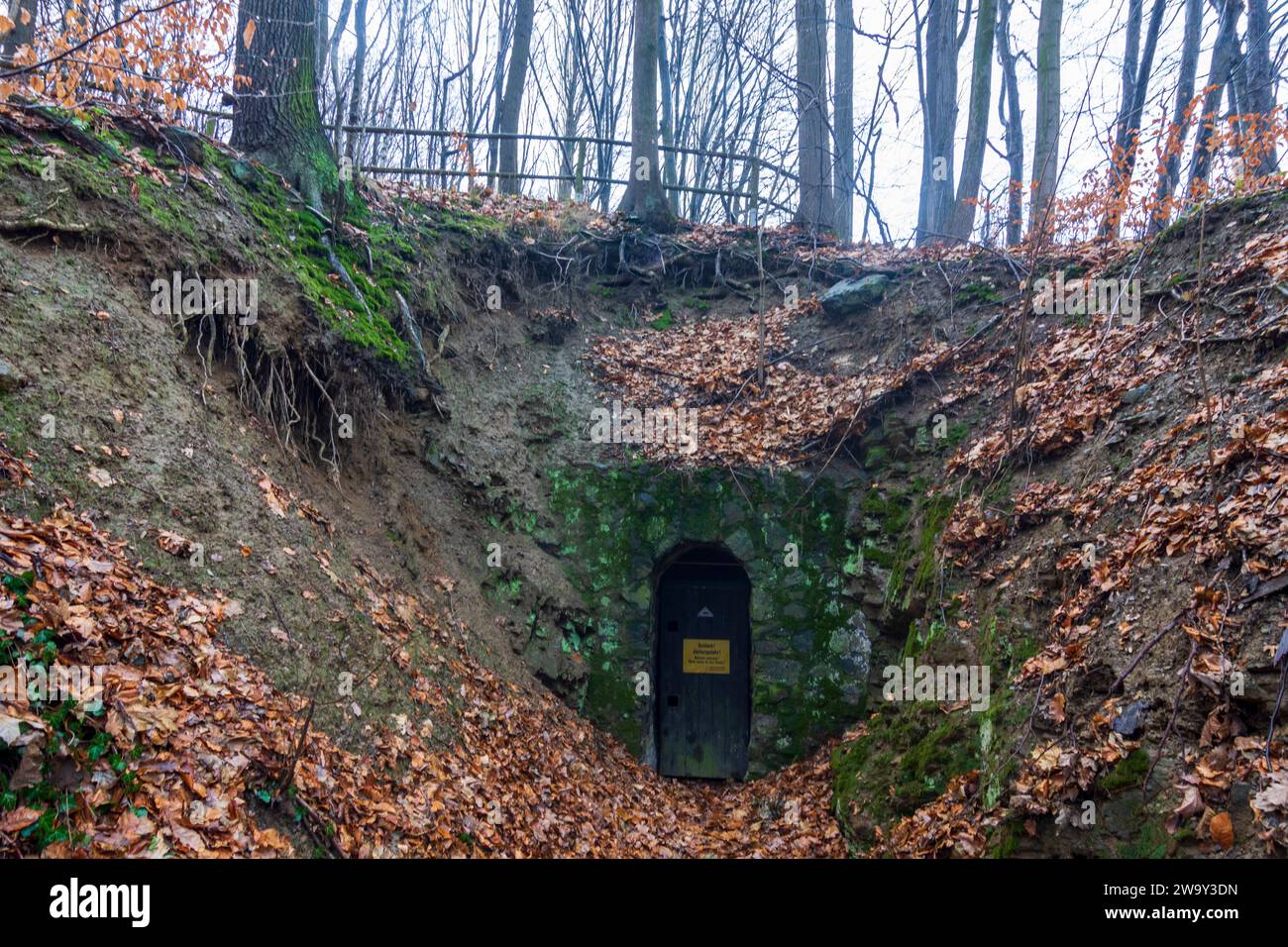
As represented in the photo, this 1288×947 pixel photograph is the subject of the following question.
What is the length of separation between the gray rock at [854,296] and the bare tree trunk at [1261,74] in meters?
5.28

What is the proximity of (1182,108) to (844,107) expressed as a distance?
5.63 meters

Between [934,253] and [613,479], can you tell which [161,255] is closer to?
[613,479]

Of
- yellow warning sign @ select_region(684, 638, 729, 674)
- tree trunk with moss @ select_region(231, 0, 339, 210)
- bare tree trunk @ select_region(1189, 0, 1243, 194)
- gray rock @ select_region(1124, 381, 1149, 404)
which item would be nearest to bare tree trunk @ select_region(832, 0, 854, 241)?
bare tree trunk @ select_region(1189, 0, 1243, 194)

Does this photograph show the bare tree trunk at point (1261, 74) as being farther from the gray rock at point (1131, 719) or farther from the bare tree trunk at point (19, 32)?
the bare tree trunk at point (19, 32)

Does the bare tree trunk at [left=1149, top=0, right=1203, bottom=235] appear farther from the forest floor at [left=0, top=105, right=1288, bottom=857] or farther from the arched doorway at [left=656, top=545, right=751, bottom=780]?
the arched doorway at [left=656, top=545, right=751, bottom=780]

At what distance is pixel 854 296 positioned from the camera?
10.5 m

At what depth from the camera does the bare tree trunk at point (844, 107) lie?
14633 millimetres

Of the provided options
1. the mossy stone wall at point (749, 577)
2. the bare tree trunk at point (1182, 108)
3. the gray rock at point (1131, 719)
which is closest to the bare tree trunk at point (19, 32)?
the mossy stone wall at point (749, 577)

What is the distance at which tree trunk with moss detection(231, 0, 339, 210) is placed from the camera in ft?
25.4

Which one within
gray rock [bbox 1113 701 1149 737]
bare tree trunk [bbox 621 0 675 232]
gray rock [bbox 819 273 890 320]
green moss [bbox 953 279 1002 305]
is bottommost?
gray rock [bbox 1113 701 1149 737]

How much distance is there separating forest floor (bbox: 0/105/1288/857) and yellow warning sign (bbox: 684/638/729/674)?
A: 57.4 inches

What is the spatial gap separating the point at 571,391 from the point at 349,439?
3.55m

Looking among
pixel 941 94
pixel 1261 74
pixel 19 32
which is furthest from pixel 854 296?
pixel 19 32

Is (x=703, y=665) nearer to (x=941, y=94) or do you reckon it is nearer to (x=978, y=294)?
(x=978, y=294)
